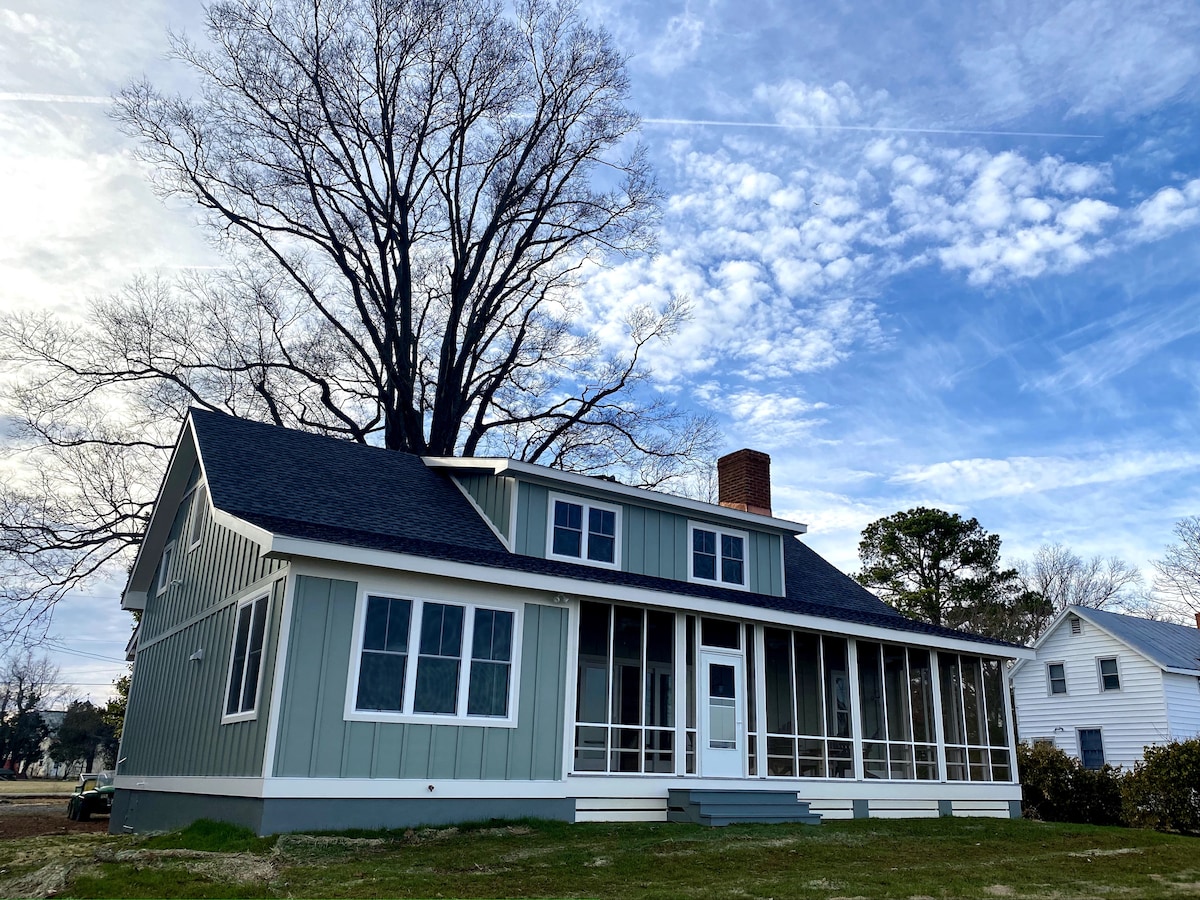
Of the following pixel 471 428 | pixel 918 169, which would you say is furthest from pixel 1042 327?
pixel 471 428

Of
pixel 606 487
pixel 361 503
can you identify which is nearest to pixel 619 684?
pixel 606 487

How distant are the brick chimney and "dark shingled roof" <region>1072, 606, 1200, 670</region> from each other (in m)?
15.0

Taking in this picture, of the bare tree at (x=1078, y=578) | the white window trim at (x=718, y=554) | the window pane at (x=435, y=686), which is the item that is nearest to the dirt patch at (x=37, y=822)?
the window pane at (x=435, y=686)

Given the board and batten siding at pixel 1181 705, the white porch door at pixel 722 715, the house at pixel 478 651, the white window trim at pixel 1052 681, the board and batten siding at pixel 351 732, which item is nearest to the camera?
the board and batten siding at pixel 351 732

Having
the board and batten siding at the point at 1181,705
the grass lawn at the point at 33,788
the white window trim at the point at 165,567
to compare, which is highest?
the white window trim at the point at 165,567

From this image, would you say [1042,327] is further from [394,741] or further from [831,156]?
[394,741]

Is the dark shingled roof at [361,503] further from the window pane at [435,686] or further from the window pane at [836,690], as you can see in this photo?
the window pane at [435,686]

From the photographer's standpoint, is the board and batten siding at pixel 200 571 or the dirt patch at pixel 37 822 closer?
the board and batten siding at pixel 200 571

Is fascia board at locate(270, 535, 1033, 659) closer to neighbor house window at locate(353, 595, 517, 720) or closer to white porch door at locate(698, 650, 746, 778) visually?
neighbor house window at locate(353, 595, 517, 720)

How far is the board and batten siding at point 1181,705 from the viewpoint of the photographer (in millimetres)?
26922

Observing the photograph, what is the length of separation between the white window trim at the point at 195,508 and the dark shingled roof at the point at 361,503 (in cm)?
109

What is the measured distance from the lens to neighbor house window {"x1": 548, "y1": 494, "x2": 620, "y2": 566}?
1584 centimetres

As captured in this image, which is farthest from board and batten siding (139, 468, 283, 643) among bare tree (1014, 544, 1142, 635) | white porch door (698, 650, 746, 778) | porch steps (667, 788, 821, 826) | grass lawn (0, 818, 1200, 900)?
bare tree (1014, 544, 1142, 635)

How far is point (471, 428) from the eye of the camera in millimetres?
31688
